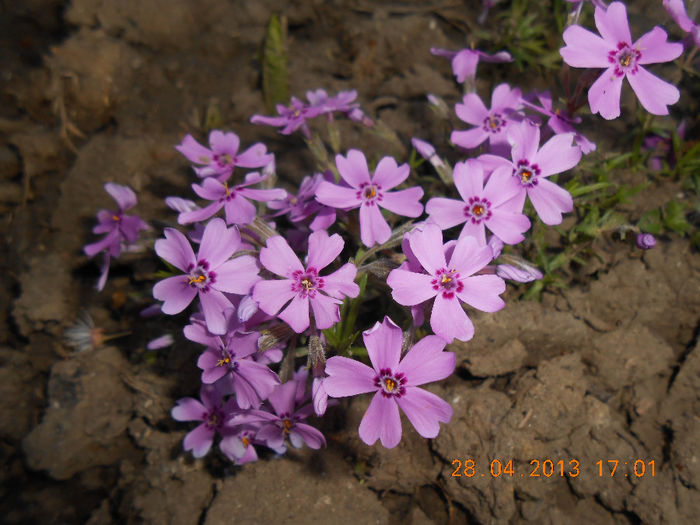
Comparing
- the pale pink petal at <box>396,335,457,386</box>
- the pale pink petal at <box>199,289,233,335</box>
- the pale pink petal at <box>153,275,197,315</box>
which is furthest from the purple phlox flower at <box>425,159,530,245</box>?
the pale pink petal at <box>153,275,197,315</box>

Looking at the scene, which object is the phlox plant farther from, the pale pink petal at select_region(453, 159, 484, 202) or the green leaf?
the green leaf

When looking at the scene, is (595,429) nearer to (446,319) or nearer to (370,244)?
(446,319)

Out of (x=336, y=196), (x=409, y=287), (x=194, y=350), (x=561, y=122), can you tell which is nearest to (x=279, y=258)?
(x=336, y=196)

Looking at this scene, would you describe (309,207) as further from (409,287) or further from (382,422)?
(382,422)

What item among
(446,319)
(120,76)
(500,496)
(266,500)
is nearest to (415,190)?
(446,319)
